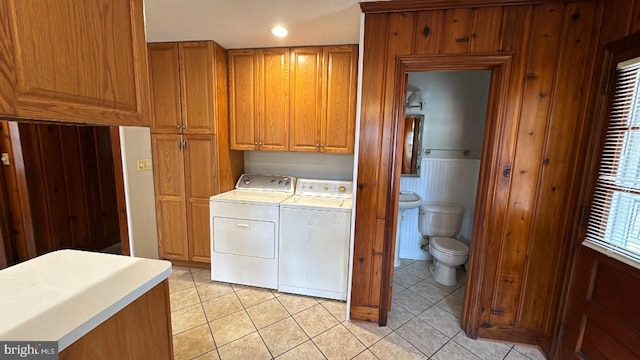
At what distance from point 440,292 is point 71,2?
118 inches

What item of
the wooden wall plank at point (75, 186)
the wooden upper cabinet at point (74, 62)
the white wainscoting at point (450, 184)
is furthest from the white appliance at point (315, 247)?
the wooden wall plank at point (75, 186)

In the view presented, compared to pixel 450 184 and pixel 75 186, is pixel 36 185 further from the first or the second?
pixel 450 184

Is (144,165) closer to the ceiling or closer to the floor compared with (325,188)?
closer to the ceiling

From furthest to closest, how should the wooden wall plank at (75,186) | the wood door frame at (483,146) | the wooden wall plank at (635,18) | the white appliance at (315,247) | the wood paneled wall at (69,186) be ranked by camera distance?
the wooden wall plank at (75,186) → the wood paneled wall at (69,186) → the white appliance at (315,247) → the wood door frame at (483,146) → the wooden wall plank at (635,18)

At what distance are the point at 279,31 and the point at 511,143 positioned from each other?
76.8 inches

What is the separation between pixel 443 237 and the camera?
272 cm

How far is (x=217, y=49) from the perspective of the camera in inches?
94.4

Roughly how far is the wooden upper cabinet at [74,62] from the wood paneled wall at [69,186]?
2842mm

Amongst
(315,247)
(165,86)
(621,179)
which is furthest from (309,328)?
(165,86)

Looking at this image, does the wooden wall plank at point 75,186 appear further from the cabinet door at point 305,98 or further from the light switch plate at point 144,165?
the cabinet door at point 305,98

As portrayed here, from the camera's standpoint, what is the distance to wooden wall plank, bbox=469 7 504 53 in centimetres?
156

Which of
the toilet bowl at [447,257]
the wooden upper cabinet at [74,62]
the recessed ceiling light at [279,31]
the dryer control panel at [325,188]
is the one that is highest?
the recessed ceiling light at [279,31]

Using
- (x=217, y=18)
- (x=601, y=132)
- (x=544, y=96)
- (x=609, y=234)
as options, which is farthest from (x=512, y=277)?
(x=217, y=18)

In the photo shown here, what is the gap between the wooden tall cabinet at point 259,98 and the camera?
96.7 inches
